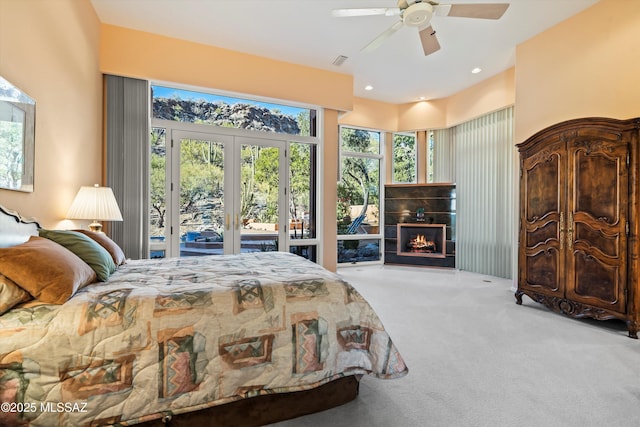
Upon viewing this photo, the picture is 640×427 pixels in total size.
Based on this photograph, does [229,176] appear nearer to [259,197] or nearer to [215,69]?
[259,197]

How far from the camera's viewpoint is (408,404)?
176cm

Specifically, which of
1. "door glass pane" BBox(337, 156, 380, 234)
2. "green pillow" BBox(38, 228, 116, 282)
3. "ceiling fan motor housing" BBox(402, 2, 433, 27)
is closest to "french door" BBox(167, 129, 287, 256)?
"door glass pane" BBox(337, 156, 380, 234)

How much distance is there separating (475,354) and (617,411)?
82cm

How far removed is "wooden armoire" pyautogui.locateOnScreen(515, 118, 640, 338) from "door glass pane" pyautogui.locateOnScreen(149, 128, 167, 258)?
4.52 m

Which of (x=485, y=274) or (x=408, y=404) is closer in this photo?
(x=408, y=404)

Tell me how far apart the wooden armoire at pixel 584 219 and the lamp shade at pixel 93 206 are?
439 cm

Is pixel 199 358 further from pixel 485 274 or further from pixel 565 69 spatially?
pixel 485 274

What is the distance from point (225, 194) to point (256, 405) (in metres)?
3.37

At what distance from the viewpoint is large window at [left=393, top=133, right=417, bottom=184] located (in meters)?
6.64

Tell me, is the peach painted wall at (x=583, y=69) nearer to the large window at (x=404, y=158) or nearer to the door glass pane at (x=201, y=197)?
the large window at (x=404, y=158)

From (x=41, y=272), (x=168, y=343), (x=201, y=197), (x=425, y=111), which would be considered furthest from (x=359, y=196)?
(x=41, y=272)

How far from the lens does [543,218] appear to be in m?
3.44

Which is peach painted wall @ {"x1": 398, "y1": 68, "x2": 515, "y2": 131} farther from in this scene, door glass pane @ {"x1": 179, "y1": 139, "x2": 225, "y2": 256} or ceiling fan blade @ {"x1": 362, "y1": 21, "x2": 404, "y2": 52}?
door glass pane @ {"x1": 179, "y1": 139, "x2": 225, "y2": 256}

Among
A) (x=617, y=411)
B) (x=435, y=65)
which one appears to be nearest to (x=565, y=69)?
(x=435, y=65)
